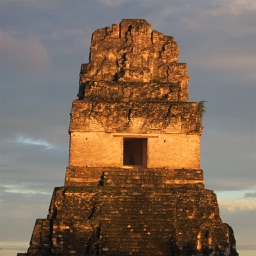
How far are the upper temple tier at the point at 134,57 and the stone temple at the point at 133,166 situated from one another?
3cm

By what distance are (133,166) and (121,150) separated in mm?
909

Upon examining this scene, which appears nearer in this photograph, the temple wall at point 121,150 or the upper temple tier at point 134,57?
the temple wall at point 121,150

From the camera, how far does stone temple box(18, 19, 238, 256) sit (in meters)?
13.2

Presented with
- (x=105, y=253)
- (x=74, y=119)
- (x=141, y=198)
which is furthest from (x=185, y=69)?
(x=105, y=253)

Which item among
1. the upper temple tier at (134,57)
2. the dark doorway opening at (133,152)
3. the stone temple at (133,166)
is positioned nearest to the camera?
the stone temple at (133,166)

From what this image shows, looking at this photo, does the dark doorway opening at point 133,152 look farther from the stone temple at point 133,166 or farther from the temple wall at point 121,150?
the temple wall at point 121,150

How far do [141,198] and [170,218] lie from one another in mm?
962

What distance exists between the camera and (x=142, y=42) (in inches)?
693

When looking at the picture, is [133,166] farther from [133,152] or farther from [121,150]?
[133,152]

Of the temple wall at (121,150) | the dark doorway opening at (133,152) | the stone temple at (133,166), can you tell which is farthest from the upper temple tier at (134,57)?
the dark doorway opening at (133,152)

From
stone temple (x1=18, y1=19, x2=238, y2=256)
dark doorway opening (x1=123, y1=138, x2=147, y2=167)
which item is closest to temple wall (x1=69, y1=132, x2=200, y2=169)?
stone temple (x1=18, y1=19, x2=238, y2=256)

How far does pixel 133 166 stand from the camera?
650 inches

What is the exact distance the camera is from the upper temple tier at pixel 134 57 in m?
17.2

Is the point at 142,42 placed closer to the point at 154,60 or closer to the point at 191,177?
the point at 154,60
